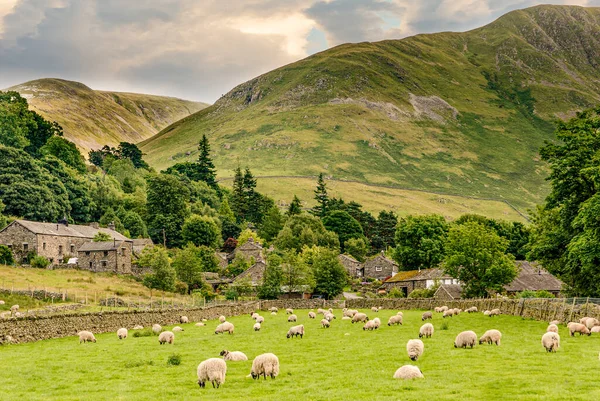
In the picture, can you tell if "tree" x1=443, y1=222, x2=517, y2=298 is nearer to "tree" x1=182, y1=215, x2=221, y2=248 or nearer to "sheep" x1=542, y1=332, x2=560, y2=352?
"sheep" x1=542, y1=332, x2=560, y2=352

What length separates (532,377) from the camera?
2150 cm

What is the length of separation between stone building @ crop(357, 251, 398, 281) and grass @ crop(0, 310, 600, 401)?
92.8m

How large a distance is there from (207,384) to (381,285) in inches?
3959

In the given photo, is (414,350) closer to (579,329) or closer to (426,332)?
(426,332)

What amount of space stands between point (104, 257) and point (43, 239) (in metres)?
9.70

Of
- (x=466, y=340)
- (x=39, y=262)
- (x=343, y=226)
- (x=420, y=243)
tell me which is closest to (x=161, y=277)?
(x=39, y=262)

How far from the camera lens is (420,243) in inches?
4749

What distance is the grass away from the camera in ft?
66.7

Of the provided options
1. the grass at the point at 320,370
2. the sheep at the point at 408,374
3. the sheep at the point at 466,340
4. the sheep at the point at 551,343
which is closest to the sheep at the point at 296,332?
the grass at the point at 320,370

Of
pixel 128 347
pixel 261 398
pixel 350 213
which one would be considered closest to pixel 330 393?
pixel 261 398

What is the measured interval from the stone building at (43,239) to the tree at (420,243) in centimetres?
5298

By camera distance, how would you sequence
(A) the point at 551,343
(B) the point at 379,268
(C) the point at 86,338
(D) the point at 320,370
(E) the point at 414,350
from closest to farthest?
1. (D) the point at 320,370
2. (E) the point at 414,350
3. (A) the point at 551,343
4. (C) the point at 86,338
5. (B) the point at 379,268

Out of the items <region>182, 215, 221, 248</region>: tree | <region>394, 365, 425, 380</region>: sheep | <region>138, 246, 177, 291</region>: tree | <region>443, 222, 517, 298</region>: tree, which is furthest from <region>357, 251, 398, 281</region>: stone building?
<region>394, 365, 425, 380</region>: sheep

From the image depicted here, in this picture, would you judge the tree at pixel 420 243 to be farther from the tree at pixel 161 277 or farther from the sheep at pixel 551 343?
the sheep at pixel 551 343
